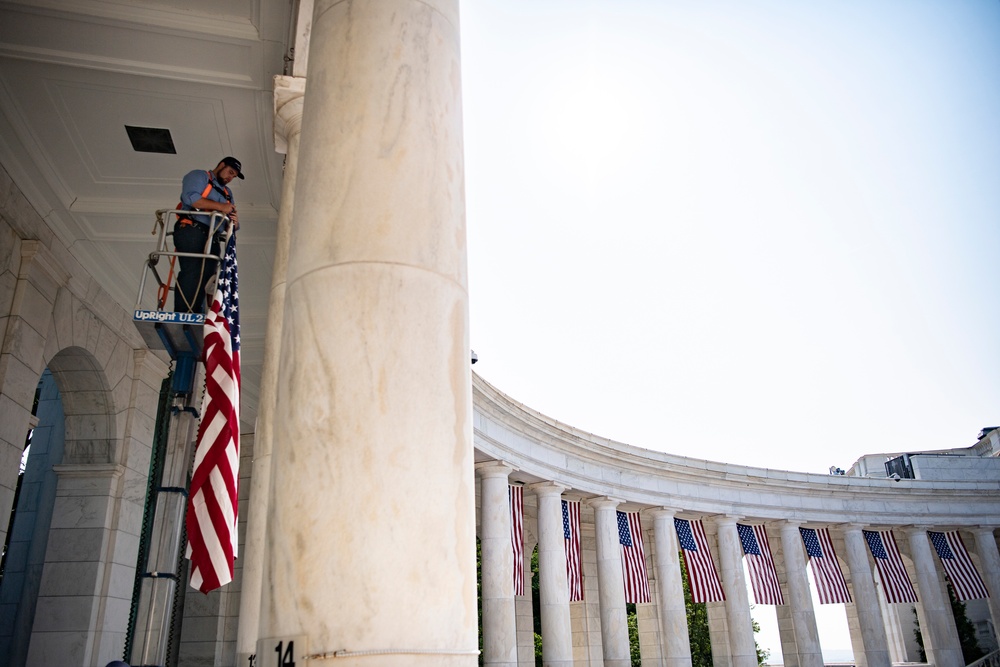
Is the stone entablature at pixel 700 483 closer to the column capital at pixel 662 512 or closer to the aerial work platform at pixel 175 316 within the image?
the column capital at pixel 662 512

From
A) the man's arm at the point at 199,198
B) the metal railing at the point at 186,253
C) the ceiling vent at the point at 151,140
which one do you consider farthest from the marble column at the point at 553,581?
the man's arm at the point at 199,198

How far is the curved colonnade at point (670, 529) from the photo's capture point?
4875cm

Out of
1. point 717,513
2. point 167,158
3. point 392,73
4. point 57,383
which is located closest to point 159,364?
point 57,383

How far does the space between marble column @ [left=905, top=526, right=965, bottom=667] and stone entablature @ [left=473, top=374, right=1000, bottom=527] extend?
2.61m

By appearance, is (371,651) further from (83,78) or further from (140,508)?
(140,508)

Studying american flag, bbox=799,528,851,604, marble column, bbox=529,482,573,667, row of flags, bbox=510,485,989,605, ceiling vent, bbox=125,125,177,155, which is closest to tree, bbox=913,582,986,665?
row of flags, bbox=510,485,989,605

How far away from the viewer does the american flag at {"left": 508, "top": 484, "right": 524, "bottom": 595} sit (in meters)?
49.0

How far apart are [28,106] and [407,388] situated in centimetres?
2472

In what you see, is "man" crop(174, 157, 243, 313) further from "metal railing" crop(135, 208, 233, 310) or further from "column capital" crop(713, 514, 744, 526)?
"column capital" crop(713, 514, 744, 526)

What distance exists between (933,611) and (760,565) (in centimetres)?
1937

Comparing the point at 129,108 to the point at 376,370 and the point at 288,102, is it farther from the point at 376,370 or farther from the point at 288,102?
the point at 376,370

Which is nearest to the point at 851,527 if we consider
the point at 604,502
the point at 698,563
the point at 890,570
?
the point at 890,570

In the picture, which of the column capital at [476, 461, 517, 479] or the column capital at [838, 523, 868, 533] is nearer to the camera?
the column capital at [476, 461, 517, 479]

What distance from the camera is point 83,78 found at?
25.1 m
